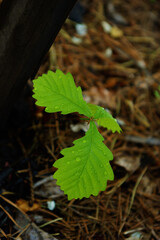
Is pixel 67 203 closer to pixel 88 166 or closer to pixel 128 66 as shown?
pixel 88 166

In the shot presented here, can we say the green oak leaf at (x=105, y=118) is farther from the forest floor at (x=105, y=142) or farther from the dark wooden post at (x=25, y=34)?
the dark wooden post at (x=25, y=34)

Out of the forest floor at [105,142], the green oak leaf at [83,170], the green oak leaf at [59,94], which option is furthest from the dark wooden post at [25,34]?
the green oak leaf at [83,170]

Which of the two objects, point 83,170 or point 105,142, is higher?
point 83,170

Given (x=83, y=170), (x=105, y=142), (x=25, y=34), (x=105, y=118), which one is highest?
(x=25, y=34)

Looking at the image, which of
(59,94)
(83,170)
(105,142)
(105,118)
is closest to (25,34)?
(59,94)

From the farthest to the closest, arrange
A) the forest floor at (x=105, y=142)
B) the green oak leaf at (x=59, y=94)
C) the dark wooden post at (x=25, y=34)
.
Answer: the forest floor at (x=105, y=142), the green oak leaf at (x=59, y=94), the dark wooden post at (x=25, y=34)

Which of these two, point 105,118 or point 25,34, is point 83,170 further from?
point 25,34

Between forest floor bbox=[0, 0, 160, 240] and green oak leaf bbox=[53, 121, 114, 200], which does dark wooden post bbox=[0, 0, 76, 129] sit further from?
green oak leaf bbox=[53, 121, 114, 200]

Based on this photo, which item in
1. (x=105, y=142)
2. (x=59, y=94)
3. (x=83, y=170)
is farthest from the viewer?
(x=105, y=142)
